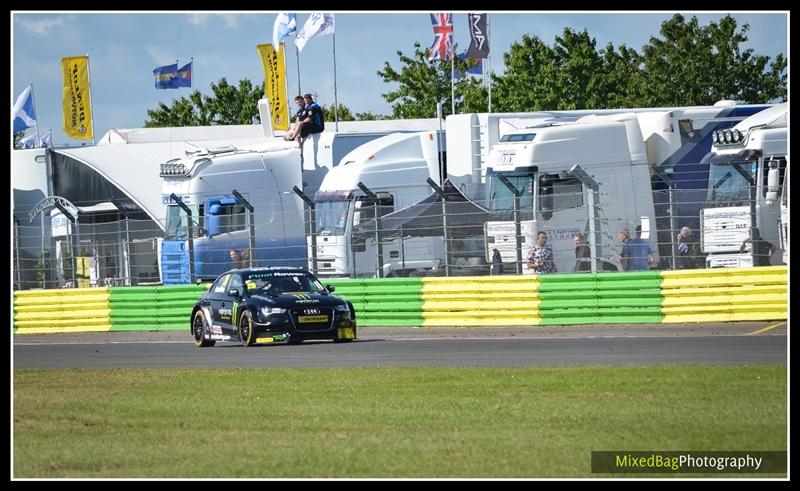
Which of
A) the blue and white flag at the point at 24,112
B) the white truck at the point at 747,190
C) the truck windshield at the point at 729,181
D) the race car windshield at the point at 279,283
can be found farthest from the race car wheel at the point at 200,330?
the blue and white flag at the point at 24,112

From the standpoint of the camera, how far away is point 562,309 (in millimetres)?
21609

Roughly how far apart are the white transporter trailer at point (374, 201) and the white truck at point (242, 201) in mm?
560

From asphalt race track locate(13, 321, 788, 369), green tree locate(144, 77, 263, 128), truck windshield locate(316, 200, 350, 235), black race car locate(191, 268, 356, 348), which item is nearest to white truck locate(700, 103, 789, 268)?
asphalt race track locate(13, 321, 788, 369)

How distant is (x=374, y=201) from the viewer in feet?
83.7

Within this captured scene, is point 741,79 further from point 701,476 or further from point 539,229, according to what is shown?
point 701,476

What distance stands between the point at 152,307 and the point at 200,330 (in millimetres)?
4475

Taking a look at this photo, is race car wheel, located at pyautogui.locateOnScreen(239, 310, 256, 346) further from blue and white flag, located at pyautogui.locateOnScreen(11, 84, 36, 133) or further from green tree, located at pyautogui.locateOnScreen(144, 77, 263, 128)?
green tree, located at pyautogui.locateOnScreen(144, 77, 263, 128)

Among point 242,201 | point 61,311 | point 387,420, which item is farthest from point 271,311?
point 387,420

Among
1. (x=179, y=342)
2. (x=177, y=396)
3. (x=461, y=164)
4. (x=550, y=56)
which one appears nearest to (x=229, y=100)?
(x=550, y=56)

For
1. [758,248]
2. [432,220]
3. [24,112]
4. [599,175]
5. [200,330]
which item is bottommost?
[200,330]

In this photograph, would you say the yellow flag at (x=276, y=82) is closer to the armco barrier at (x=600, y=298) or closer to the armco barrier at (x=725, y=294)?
the armco barrier at (x=600, y=298)

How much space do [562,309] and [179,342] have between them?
20.0 feet

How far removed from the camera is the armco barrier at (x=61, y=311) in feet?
82.3

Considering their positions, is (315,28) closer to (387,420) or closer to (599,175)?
(599,175)
